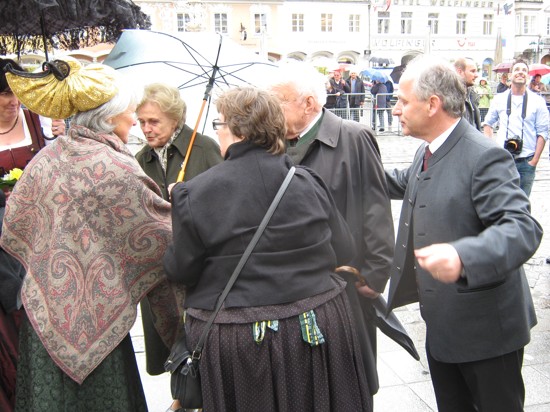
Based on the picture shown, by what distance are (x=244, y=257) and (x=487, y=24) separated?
5820 centimetres

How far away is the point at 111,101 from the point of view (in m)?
2.29

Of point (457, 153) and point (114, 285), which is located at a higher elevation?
point (457, 153)

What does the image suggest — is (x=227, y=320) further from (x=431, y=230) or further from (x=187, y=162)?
(x=187, y=162)

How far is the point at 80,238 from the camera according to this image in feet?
7.14

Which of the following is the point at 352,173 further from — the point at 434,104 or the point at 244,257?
the point at 244,257

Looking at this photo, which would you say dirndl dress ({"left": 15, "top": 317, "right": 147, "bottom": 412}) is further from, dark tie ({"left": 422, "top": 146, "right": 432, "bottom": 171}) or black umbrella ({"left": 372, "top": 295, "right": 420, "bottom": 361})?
dark tie ({"left": 422, "top": 146, "right": 432, "bottom": 171})

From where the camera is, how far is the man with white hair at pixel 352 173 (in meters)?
2.68

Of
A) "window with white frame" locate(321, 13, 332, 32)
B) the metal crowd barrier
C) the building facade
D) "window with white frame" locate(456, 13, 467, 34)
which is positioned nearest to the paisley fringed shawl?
the metal crowd barrier

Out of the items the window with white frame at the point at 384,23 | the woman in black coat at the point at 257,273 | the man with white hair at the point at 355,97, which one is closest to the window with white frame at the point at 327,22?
the window with white frame at the point at 384,23

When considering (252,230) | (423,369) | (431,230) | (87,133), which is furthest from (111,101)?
(423,369)

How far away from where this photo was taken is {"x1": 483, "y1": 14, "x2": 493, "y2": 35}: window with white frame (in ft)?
174

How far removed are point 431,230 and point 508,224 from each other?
0.41 m

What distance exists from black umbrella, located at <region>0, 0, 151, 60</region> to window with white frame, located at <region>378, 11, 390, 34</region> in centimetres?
4925

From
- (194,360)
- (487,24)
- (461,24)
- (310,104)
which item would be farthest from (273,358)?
(487,24)
